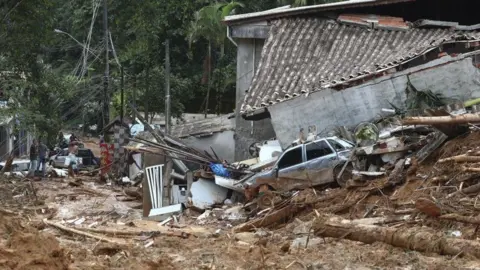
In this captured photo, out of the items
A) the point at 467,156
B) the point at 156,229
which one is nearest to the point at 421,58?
the point at 467,156

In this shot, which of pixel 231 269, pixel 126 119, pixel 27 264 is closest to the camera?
pixel 27 264

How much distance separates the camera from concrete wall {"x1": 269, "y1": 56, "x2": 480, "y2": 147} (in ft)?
64.6

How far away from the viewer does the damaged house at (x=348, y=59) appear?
790 inches

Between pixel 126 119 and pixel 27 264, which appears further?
pixel 126 119

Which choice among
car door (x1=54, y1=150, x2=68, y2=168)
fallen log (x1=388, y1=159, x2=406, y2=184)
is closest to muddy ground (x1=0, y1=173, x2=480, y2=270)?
fallen log (x1=388, y1=159, x2=406, y2=184)

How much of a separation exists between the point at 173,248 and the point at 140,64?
89.1 feet

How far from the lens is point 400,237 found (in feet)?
39.5

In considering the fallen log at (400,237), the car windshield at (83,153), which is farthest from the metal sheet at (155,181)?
the car windshield at (83,153)

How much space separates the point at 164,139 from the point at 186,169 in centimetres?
175

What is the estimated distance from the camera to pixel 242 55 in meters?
25.6

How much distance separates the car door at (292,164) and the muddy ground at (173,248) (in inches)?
77.1

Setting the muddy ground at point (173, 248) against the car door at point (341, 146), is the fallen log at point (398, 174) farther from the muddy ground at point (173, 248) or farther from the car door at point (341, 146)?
the muddy ground at point (173, 248)

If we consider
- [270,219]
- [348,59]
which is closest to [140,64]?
[348,59]

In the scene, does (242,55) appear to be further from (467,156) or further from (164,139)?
(467,156)
